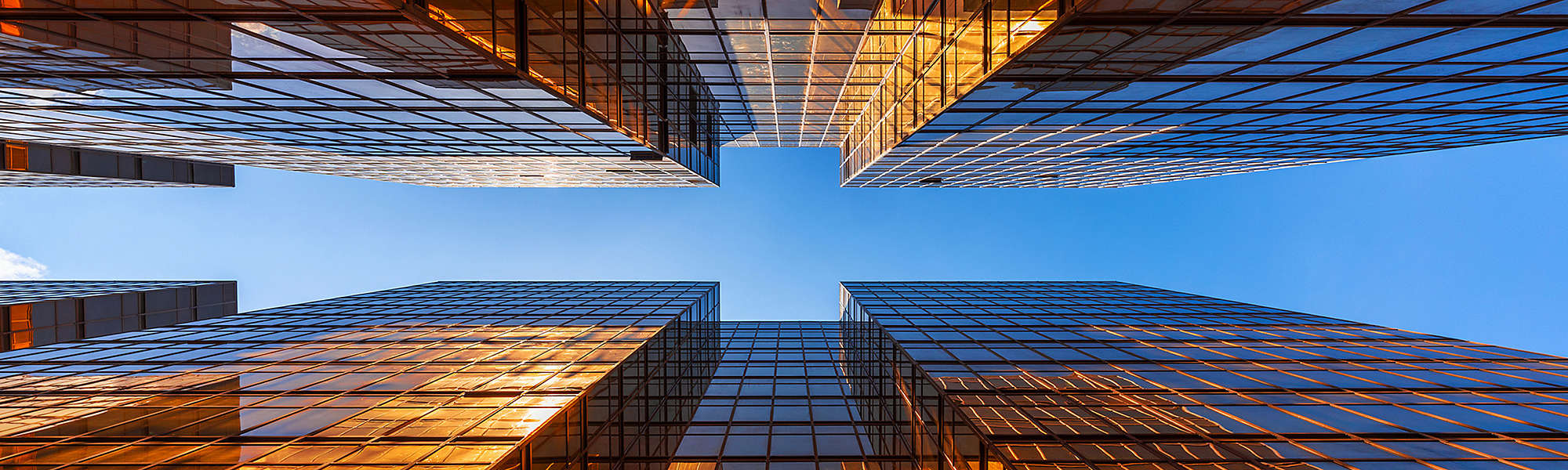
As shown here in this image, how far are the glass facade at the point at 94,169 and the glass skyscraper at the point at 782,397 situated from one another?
32.5ft

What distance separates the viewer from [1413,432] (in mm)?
12688

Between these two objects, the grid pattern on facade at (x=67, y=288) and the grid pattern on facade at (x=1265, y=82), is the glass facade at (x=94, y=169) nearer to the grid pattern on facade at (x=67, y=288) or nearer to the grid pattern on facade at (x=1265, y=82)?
the grid pattern on facade at (x=67, y=288)

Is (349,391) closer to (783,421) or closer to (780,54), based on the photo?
(783,421)

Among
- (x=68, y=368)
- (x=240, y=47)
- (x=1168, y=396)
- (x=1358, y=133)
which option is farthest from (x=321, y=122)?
(x=1358, y=133)

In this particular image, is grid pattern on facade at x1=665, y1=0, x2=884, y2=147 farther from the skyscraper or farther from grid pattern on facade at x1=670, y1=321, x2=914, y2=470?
grid pattern on facade at x1=670, y1=321, x2=914, y2=470

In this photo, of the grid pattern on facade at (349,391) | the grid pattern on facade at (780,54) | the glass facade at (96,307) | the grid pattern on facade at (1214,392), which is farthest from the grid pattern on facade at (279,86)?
the grid pattern on facade at (1214,392)

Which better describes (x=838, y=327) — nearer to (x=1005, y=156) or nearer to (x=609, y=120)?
(x=1005, y=156)

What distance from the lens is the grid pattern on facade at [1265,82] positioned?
33.4ft

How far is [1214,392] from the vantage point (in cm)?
1571

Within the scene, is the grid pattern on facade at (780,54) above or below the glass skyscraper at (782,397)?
above

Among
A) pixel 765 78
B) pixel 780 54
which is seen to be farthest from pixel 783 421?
pixel 765 78

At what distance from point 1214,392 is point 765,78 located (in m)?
19.6

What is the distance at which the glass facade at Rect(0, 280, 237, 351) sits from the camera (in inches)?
909

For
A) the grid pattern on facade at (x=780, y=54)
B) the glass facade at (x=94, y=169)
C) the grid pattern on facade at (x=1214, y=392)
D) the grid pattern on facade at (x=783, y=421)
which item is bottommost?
the grid pattern on facade at (x=783, y=421)
